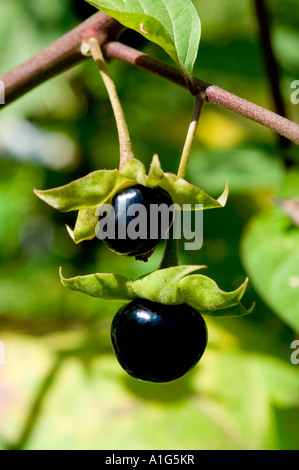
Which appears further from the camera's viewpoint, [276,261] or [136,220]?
[276,261]

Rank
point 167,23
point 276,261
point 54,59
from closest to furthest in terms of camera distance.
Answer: point 167,23 → point 54,59 → point 276,261

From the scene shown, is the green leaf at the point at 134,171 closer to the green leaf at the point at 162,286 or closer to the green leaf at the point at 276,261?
the green leaf at the point at 162,286

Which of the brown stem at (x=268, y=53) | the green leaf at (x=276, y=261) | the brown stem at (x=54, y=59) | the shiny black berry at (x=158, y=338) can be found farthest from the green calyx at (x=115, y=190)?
the brown stem at (x=268, y=53)

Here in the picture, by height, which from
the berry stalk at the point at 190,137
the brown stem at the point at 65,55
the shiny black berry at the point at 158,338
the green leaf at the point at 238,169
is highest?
the green leaf at the point at 238,169

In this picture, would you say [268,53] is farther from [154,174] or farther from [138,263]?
[154,174]

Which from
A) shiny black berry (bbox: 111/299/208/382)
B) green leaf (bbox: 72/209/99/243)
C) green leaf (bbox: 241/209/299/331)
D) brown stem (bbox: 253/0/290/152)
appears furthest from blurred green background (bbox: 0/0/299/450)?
green leaf (bbox: 72/209/99/243)

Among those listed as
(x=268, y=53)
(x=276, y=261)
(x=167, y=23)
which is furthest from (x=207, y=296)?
(x=268, y=53)
